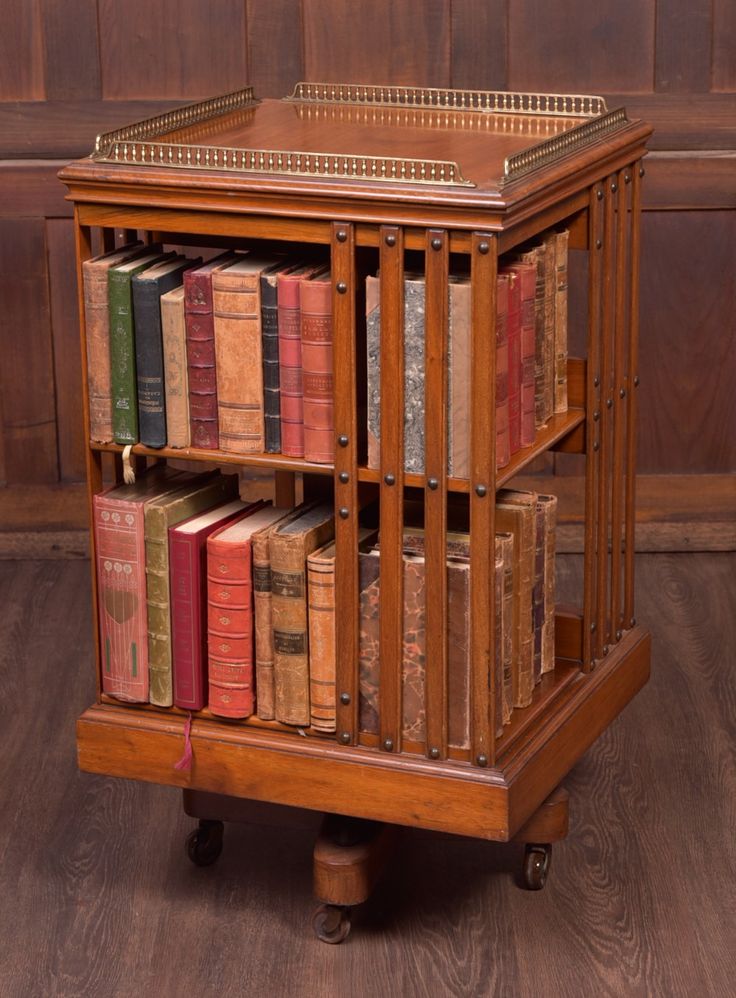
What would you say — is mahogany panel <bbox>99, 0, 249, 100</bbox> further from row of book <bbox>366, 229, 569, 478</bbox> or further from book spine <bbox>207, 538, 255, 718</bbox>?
book spine <bbox>207, 538, 255, 718</bbox>

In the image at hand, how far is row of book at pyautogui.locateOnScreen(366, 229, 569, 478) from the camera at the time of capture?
93.3 inches

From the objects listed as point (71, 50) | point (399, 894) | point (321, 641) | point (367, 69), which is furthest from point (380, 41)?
point (399, 894)

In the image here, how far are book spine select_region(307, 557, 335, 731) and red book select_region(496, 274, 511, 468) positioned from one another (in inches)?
11.8

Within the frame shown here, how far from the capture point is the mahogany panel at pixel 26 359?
4.22 meters

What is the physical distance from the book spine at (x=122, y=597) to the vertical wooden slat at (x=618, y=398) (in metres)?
0.84

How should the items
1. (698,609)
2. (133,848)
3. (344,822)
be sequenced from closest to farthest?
(344,822) → (133,848) → (698,609)

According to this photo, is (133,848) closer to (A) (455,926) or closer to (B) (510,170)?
(A) (455,926)

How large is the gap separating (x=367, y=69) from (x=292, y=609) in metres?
1.95

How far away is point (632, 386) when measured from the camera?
297 centimetres

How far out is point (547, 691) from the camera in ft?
9.21

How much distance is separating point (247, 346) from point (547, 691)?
78 cm

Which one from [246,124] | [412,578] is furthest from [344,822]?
[246,124]

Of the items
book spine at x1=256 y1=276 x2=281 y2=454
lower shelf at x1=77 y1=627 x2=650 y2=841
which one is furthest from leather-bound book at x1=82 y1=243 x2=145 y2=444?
lower shelf at x1=77 y1=627 x2=650 y2=841

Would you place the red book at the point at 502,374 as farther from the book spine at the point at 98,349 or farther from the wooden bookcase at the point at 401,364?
the book spine at the point at 98,349
